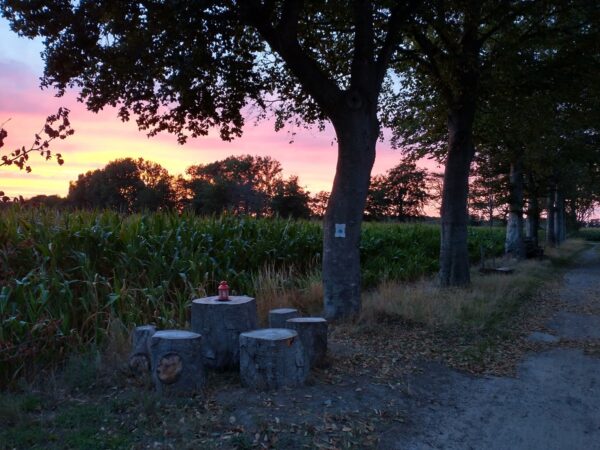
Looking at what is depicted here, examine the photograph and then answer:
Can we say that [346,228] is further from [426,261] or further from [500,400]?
[426,261]

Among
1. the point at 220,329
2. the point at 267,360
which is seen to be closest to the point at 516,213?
the point at 220,329

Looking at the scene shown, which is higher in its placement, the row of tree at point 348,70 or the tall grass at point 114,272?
the row of tree at point 348,70

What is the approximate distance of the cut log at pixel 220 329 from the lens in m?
5.92

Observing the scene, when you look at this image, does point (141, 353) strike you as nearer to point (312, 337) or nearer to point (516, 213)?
point (312, 337)

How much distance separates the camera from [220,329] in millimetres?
5926

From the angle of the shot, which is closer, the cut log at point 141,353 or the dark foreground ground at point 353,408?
the dark foreground ground at point 353,408

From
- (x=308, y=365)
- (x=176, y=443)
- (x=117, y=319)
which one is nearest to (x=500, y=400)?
(x=308, y=365)

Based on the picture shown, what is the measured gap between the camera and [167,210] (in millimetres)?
11883

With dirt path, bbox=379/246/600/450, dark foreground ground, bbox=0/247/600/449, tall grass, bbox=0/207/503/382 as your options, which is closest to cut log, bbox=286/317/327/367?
dark foreground ground, bbox=0/247/600/449

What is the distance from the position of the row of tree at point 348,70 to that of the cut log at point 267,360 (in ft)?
11.7

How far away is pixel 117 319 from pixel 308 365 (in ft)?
9.06

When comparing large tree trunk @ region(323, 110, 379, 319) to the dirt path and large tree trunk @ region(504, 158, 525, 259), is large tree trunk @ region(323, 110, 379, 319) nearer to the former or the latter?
the dirt path

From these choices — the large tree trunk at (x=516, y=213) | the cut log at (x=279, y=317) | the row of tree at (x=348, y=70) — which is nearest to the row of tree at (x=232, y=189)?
the large tree trunk at (x=516, y=213)

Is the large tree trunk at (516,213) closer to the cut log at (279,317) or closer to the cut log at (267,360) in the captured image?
→ the cut log at (279,317)
